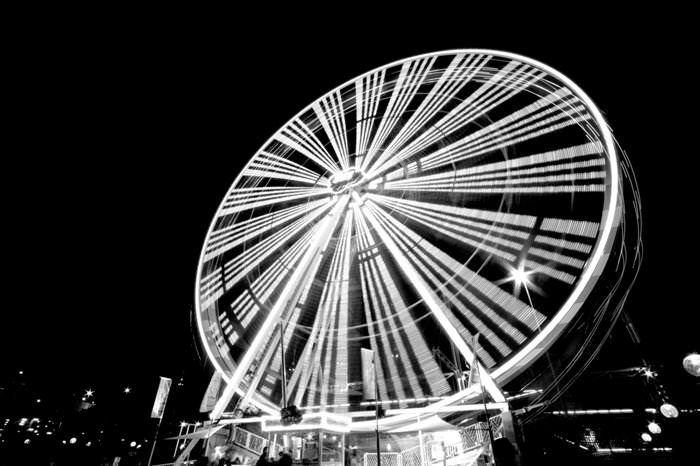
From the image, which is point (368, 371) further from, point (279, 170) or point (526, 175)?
point (279, 170)

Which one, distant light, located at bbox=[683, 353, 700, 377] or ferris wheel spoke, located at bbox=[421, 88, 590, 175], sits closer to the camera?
ferris wheel spoke, located at bbox=[421, 88, 590, 175]

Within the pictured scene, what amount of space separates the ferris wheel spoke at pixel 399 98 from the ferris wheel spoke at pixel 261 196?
6.51ft

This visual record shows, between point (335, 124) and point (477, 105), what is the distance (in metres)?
4.10

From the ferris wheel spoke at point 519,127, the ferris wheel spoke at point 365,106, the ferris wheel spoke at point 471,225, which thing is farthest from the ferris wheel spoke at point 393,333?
the ferris wheel spoke at point 519,127

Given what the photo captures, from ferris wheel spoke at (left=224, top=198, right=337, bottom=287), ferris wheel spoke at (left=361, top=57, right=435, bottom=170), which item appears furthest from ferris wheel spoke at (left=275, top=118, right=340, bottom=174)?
ferris wheel spoke at (left=224, top=198, right=337, bottom=287)

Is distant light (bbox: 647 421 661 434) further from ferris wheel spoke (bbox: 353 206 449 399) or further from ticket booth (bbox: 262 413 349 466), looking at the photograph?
ticket booth (bbox: 262 413 349 466)

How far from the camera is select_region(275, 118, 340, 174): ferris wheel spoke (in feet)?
36.4

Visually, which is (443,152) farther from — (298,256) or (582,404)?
(582,404)

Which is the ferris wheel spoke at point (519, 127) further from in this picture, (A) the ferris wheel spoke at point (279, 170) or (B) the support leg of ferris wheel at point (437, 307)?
(A) the ferris wheel spoke at point (279, 170)

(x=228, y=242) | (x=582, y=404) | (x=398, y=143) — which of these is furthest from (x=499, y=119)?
(x=582, y=404)

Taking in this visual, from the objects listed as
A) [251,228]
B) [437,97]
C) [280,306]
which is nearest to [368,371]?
[280,306]

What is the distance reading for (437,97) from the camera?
10.1 metres

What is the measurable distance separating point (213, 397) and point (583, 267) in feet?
30.5

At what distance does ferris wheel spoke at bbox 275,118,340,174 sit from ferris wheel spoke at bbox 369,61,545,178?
56.4 inches
